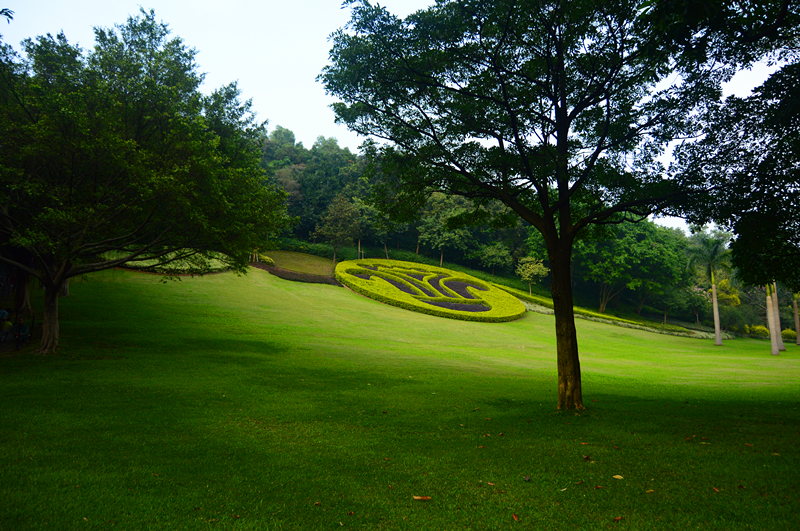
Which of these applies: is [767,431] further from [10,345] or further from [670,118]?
[10,345]

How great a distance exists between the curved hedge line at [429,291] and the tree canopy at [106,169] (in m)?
16.6

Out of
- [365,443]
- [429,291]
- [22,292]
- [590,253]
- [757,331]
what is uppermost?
[590,253]

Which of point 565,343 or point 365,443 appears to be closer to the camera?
point 365,443

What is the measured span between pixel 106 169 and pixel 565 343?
1393cm

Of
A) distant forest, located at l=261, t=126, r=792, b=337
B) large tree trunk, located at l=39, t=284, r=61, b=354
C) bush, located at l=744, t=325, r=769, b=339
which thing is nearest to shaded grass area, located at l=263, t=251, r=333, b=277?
distant forest, located at l=261, t=126, r=792, b=337

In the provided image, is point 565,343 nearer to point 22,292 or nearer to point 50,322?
point 50,322

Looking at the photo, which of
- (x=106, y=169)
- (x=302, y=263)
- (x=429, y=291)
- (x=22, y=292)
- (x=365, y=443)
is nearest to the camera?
(x=365, y=443)

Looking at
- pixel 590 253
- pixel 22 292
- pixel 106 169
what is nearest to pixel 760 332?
pixel 590 253

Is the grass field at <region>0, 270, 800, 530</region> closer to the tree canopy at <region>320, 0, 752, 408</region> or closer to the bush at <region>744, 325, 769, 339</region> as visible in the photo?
the tree canopy at <region>320, 0, 752, 408</region>

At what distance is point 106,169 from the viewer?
13.3m

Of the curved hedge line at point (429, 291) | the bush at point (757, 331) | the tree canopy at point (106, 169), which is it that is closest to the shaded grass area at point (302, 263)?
the curved hedge line at point (429, 291)

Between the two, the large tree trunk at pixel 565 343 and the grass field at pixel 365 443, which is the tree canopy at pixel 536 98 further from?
the grass field at pixel 365 443

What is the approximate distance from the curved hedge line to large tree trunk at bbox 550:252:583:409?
65.1ft

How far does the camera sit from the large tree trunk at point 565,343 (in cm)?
866
